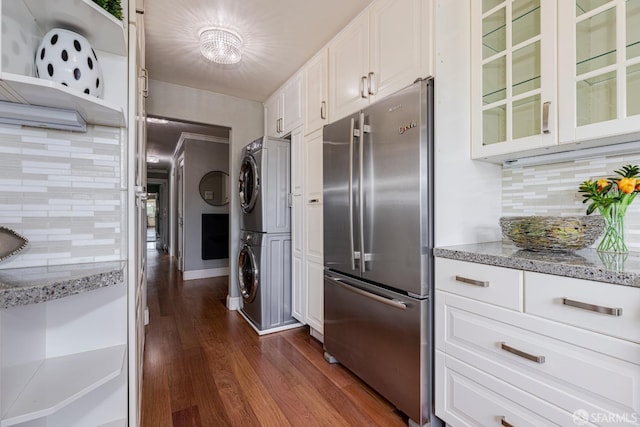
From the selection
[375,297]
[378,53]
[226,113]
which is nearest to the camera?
[375,297]

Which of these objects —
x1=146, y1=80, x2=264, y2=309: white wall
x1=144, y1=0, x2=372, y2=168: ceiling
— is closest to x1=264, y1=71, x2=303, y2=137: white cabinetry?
x1=144, y1=0, x2=372, y2=168: ceiling

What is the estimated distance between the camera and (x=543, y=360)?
1.00 m

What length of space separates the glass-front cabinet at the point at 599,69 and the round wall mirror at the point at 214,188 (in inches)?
202

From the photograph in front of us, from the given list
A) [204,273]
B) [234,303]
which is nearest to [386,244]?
[234,303]

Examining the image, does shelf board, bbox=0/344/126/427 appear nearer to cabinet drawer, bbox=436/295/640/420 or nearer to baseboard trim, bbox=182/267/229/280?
cabinet drawer, bbox=436/295/640/420

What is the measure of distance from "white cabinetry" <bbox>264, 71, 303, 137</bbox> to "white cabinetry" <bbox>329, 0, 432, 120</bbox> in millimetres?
517

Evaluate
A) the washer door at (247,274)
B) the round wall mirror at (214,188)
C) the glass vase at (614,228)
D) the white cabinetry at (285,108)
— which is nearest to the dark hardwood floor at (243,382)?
the washer door at (247,274)

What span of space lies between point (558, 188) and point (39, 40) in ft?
7.36

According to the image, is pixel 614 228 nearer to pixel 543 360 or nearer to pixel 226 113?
pixel 543 360

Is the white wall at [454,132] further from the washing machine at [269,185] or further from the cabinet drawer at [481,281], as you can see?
the washing machine at [269,185]

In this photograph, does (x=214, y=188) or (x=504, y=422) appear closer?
(x=504, y=422)

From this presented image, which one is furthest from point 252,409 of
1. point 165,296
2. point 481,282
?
point 165,296

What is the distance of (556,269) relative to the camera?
0.97 m

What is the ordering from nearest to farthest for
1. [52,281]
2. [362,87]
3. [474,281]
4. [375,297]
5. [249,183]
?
1. [52,281]
2. [474,281]
3. [375,297]
4. [362,87]
5. [249,183]
